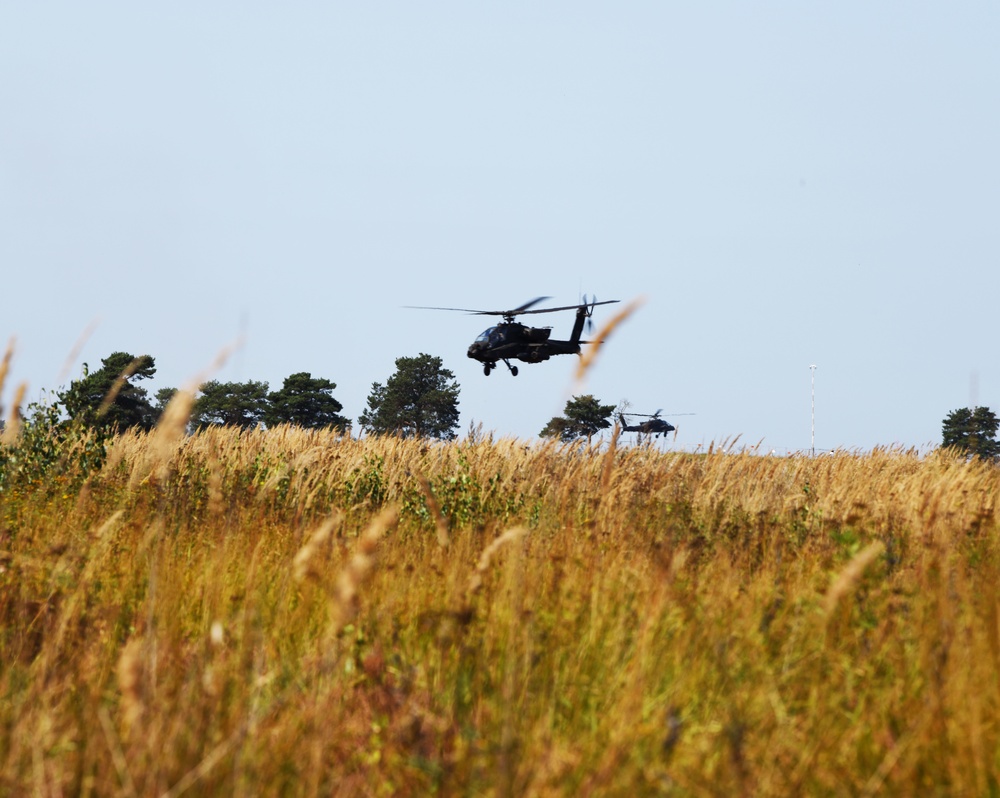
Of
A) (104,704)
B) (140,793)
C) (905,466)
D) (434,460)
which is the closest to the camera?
(140,793)

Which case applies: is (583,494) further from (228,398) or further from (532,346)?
(228,398)

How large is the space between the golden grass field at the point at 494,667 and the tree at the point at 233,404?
67.8 meters

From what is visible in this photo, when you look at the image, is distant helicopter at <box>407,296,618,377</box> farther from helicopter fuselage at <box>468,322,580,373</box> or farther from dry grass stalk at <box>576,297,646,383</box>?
dry grass stalk at <box>576,297,646,383</box>

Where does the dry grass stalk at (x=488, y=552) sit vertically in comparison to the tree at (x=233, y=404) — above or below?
below

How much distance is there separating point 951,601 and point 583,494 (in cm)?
576

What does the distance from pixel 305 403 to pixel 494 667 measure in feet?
229

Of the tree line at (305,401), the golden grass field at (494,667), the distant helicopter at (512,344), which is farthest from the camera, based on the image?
the tree line at (305,401)

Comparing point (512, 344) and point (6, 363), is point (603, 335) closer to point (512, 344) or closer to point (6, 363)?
point (6, 363)

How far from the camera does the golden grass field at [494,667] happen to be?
3234 mm

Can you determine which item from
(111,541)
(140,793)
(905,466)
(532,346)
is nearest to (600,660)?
(140,793)

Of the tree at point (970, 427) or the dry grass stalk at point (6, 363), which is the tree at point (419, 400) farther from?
the dry grass stalk at point (6, 363)

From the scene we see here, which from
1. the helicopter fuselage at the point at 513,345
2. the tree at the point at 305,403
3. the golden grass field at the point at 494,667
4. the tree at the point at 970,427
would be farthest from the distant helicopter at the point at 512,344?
the tree at the point at 970,427

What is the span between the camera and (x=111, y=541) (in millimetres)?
7199

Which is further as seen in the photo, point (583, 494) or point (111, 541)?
point (583, 494)
